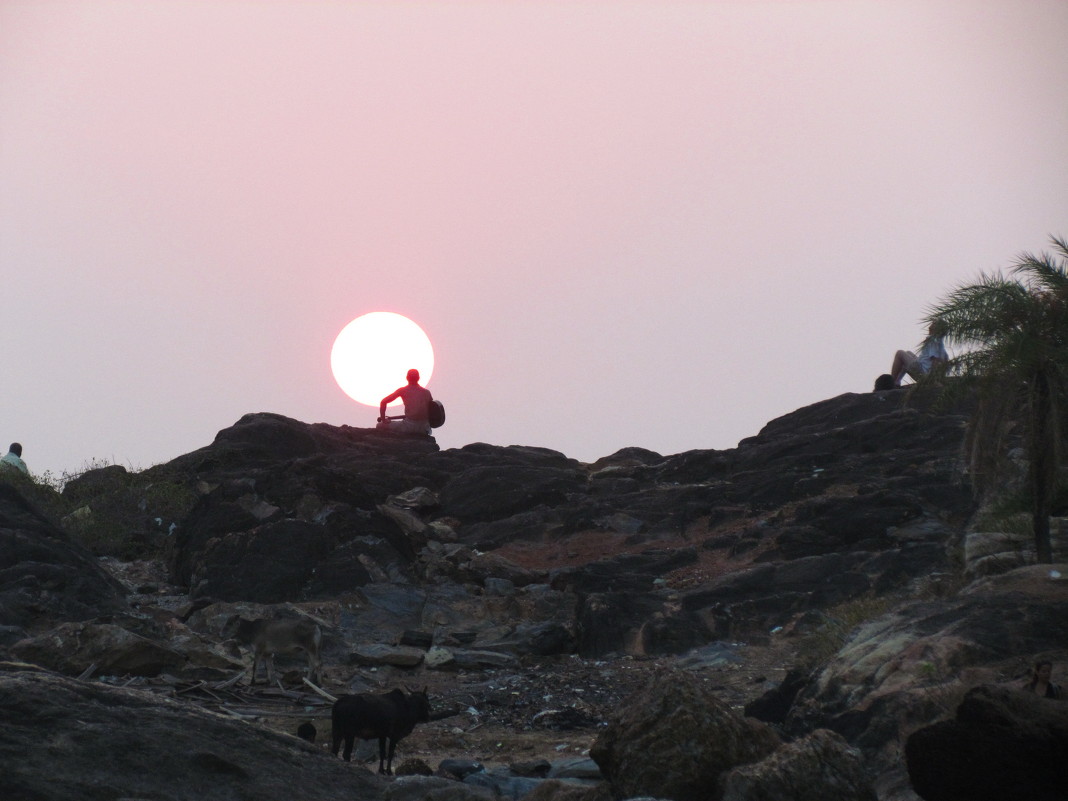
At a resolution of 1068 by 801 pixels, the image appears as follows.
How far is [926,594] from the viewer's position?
15055mm

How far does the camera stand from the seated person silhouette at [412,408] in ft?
95.8

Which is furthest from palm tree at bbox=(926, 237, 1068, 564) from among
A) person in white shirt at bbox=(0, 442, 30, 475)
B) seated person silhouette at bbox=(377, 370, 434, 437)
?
person in white shirt at bbox=(0, 442, 30, 475)

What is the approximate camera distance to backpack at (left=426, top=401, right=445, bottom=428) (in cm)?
2975

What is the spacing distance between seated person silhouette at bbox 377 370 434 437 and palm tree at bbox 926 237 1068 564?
16.5 metres

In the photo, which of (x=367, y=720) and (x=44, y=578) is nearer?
(x=367, y=720)

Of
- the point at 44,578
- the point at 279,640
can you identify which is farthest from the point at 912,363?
the point at 44,578

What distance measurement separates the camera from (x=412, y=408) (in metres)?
29.8

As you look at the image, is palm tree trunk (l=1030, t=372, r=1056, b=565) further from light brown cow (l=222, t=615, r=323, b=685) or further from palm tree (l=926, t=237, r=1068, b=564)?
light brown cow (l=222, t=615, r=323, b=685)

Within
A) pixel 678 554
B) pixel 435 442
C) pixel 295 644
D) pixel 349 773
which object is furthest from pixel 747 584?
pixel 435 442

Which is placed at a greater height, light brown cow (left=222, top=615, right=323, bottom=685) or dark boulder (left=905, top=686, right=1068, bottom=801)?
light brown cow (left=222, top=615, right=323, bottom=685)

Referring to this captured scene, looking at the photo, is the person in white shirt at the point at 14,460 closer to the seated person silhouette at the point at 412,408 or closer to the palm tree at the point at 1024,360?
the seated person silhouette at the point at 412,408

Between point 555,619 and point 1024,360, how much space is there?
8.51 m

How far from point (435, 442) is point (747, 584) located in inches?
546

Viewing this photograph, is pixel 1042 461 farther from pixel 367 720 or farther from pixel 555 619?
pixel 367 720
